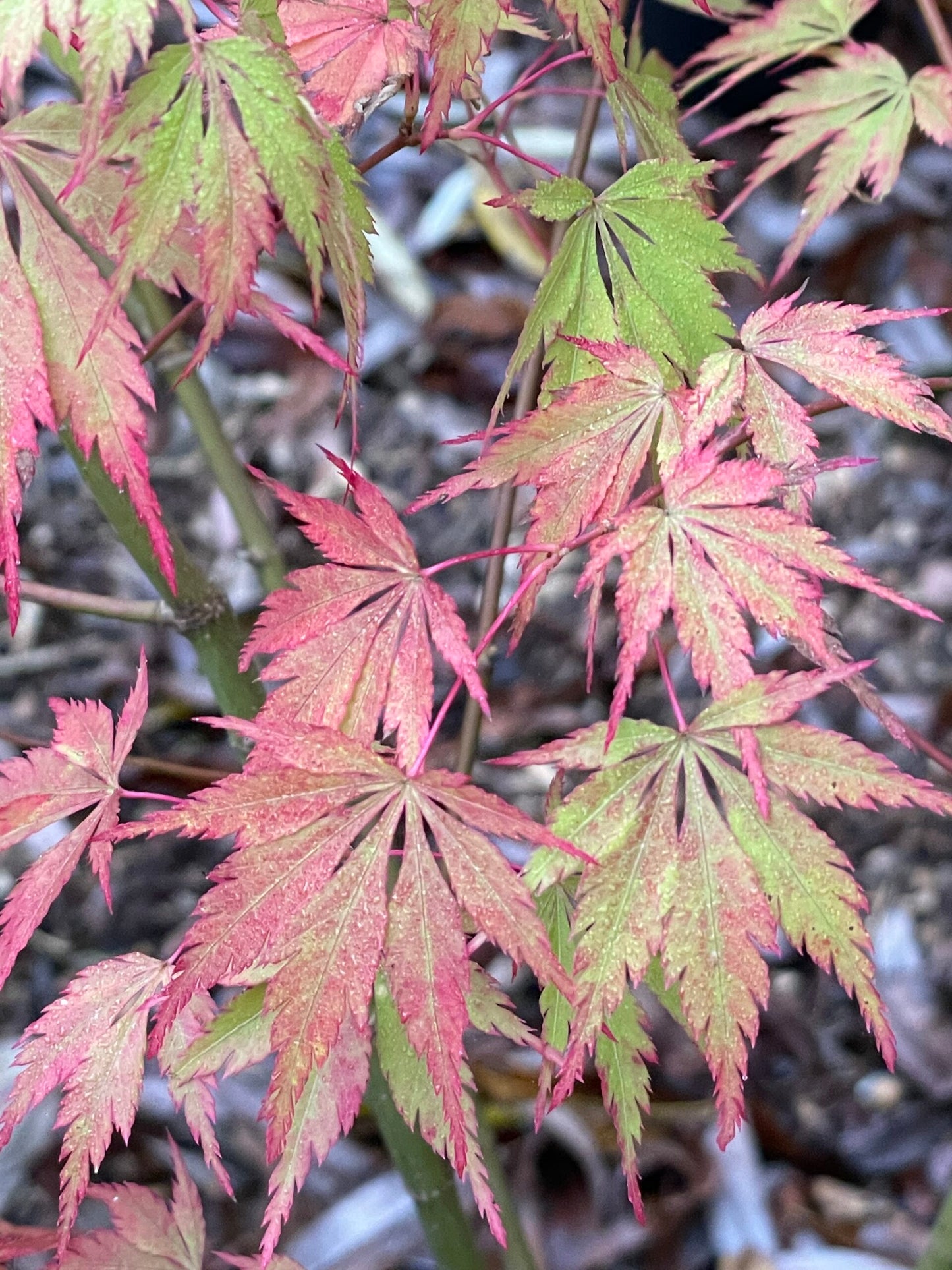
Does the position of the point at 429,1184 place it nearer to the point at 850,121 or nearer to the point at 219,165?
the point at 219,165

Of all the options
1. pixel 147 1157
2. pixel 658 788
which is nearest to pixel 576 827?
pixel 658 788

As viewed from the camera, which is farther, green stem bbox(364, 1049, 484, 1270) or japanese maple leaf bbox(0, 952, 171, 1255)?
green stem bbox(364, 1049, 484, 1270)

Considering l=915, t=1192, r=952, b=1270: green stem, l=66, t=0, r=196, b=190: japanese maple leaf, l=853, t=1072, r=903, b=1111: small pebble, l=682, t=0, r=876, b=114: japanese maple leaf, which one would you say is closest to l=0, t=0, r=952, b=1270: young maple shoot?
l=66, t=0, r=196, b=190: japanese maple leaf

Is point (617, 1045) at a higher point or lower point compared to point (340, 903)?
lower

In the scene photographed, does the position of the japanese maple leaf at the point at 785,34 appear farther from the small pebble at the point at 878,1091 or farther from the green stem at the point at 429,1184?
the small pebble at the point at 878,1091

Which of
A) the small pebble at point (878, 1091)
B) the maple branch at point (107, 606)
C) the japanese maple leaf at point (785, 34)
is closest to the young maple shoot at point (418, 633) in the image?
the maple branch at point (107, 606)

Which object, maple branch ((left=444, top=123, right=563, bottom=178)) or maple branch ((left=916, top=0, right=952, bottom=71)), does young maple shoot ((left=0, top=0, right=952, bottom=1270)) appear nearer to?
maple branch ((left=444, top=123, right=563, bottom=178))

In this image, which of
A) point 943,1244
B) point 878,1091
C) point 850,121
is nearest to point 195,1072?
point 943,1244
